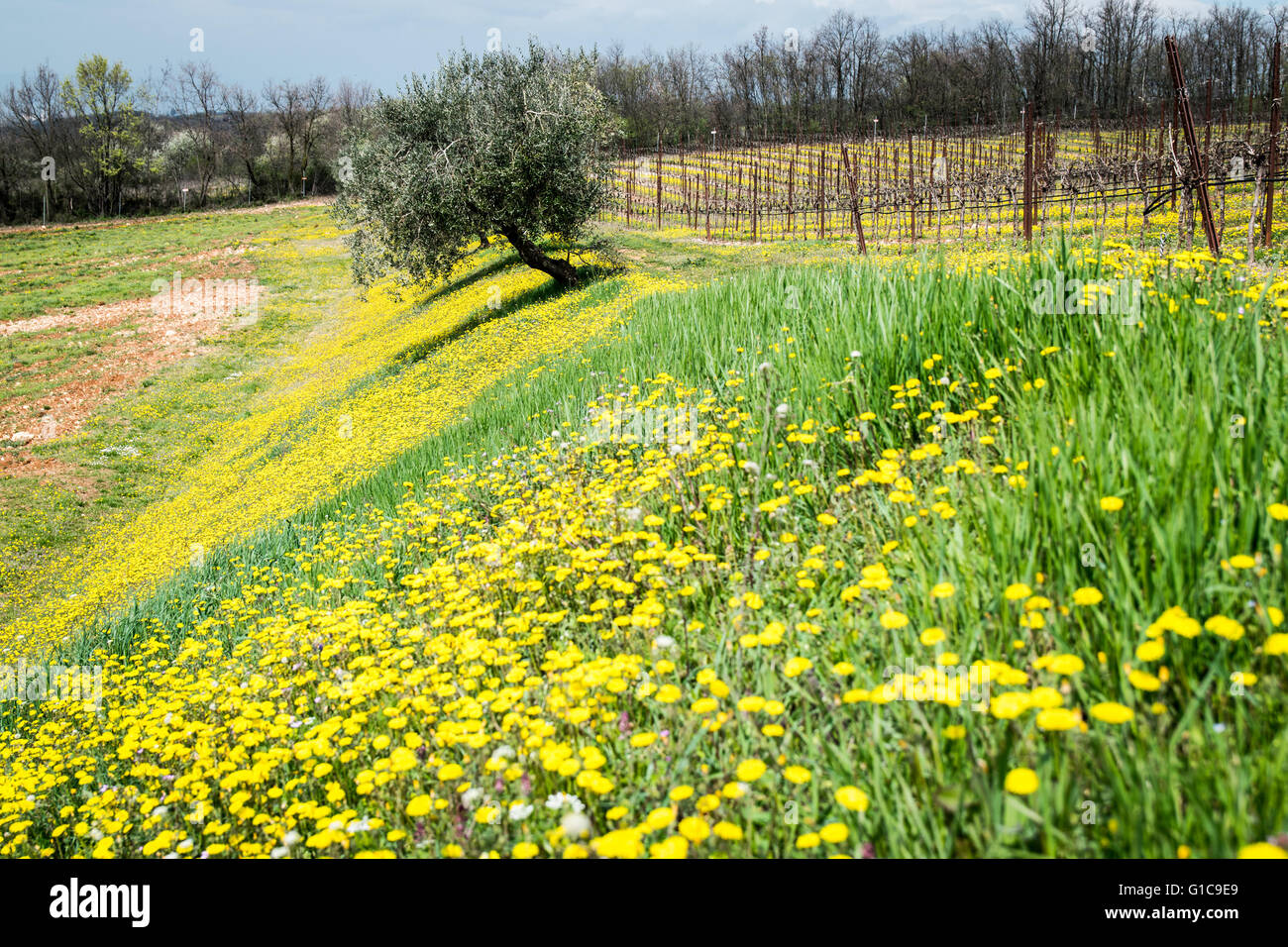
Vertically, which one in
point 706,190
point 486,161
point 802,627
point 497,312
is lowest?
point 802,627

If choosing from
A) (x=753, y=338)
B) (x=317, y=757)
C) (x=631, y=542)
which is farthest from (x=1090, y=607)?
(x=753, y=338)

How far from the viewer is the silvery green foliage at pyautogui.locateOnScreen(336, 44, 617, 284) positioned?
19.8m

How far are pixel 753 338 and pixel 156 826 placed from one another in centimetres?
537

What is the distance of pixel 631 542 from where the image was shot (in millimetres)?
4020

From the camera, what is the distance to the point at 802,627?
2.42 metres

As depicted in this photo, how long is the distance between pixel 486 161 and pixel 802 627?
790 inches

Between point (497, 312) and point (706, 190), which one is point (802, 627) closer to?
point (497, 312)

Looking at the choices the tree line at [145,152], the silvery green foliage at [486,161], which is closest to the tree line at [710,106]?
the tree line at [145,152]

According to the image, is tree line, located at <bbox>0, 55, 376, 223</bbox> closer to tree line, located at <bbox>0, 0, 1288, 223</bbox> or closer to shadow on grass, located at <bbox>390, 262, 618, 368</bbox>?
tree line, located at <bbox>0, 0, 1288, 223</bbox>

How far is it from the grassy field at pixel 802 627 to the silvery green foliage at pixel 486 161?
1432 centimetres

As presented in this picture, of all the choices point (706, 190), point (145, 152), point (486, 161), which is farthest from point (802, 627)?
point (145, 152)

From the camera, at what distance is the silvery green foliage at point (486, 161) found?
19844mm

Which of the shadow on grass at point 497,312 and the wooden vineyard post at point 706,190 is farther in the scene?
the wooden vineyard post at point 706,190

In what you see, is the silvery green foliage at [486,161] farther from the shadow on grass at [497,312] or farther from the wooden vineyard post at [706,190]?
the wooden vineyard post at [706,190]
